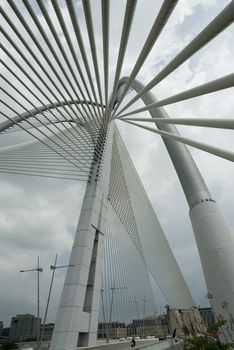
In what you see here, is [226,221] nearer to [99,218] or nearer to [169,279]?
[99,218]

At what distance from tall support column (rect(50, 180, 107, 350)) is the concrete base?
9.01 m

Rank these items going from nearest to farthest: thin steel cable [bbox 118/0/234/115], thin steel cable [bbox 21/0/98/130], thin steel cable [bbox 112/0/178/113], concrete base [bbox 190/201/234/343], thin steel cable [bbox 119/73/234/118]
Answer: thin steel cable [bbox 118/0/234/115] → thin steel cable [bbox 119/73/234/118] → thin steel cable [bbox 112/0/178/113] → concrete base [bbox 190/201/234/343] → thin steel cable [bbox 21/0/98/130]

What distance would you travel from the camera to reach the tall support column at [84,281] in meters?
12.4

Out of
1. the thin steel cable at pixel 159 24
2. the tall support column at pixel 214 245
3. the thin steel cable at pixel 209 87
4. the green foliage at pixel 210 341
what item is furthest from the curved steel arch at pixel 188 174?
the thin steel cable at pixel 159 24

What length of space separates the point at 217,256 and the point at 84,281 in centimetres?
972

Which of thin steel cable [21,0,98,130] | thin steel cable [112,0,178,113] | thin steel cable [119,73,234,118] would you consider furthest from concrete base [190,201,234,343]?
thin steel cable [21,0,98,130]

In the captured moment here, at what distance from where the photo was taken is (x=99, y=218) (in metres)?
16.1

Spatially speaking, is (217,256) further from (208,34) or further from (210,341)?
(208,34)

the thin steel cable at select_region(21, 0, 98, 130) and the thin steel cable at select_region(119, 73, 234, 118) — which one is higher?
the thin steel cable at select_region(21, 0, 98, 130)

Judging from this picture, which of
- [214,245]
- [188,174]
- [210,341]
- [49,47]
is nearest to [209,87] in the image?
[214,245]

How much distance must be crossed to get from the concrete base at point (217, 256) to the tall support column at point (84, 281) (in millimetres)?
9008

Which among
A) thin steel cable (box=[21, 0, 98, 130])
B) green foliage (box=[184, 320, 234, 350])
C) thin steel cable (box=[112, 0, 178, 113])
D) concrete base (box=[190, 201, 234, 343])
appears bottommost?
green foliage (box=[184, 320, 234, 350])

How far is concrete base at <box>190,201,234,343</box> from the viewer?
470 centimetres

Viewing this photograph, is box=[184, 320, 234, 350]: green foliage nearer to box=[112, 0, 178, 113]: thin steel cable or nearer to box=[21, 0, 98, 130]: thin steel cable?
box=[112, 0, 178, 113]: thin steel cable
